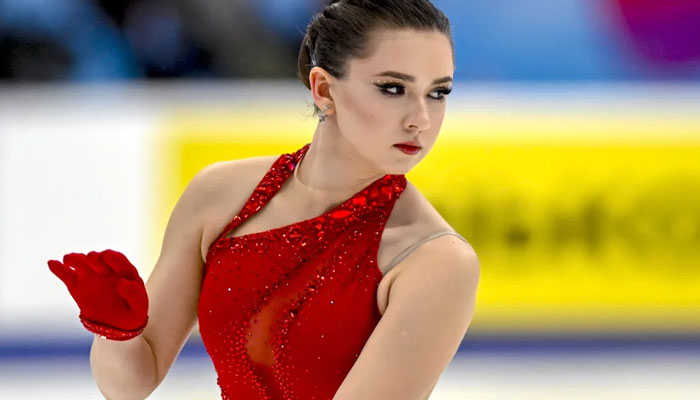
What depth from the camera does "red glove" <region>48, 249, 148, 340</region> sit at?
1633 millimetres

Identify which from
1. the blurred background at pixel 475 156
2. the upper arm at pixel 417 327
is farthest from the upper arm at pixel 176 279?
the blurred background at pixel 475 156

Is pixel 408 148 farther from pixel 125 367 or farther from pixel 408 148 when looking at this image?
pixel 125 367

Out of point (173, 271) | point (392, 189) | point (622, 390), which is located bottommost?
point (173, 271)

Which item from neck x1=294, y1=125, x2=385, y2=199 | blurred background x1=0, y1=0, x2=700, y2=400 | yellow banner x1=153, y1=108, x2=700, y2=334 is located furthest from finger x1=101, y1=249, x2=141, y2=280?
yellow banner x1=153, y1=108, x2=700, y2=334

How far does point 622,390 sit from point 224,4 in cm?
234

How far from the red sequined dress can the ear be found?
0.17 meters

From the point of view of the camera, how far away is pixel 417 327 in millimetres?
1643

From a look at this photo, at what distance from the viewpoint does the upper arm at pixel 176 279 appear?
1854mm

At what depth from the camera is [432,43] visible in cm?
164

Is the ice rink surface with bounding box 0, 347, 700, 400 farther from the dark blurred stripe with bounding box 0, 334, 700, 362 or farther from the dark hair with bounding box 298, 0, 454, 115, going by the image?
the dark hair with bounding box 298, 0, 454, 115

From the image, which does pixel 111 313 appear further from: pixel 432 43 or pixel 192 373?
pixel 192 373

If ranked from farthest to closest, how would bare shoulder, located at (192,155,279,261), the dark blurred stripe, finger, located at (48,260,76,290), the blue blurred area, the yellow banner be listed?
the blue blurred area → the yellow banner → the dark blurred stripe → bare shoulder, located at (192,155,279,261) → finger, located at (48,260,76,290)

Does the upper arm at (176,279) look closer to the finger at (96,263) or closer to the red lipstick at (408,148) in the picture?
the finger at (96,263)

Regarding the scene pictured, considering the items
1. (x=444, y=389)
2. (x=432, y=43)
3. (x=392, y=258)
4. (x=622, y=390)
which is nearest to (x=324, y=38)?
(x=432, y=43)
